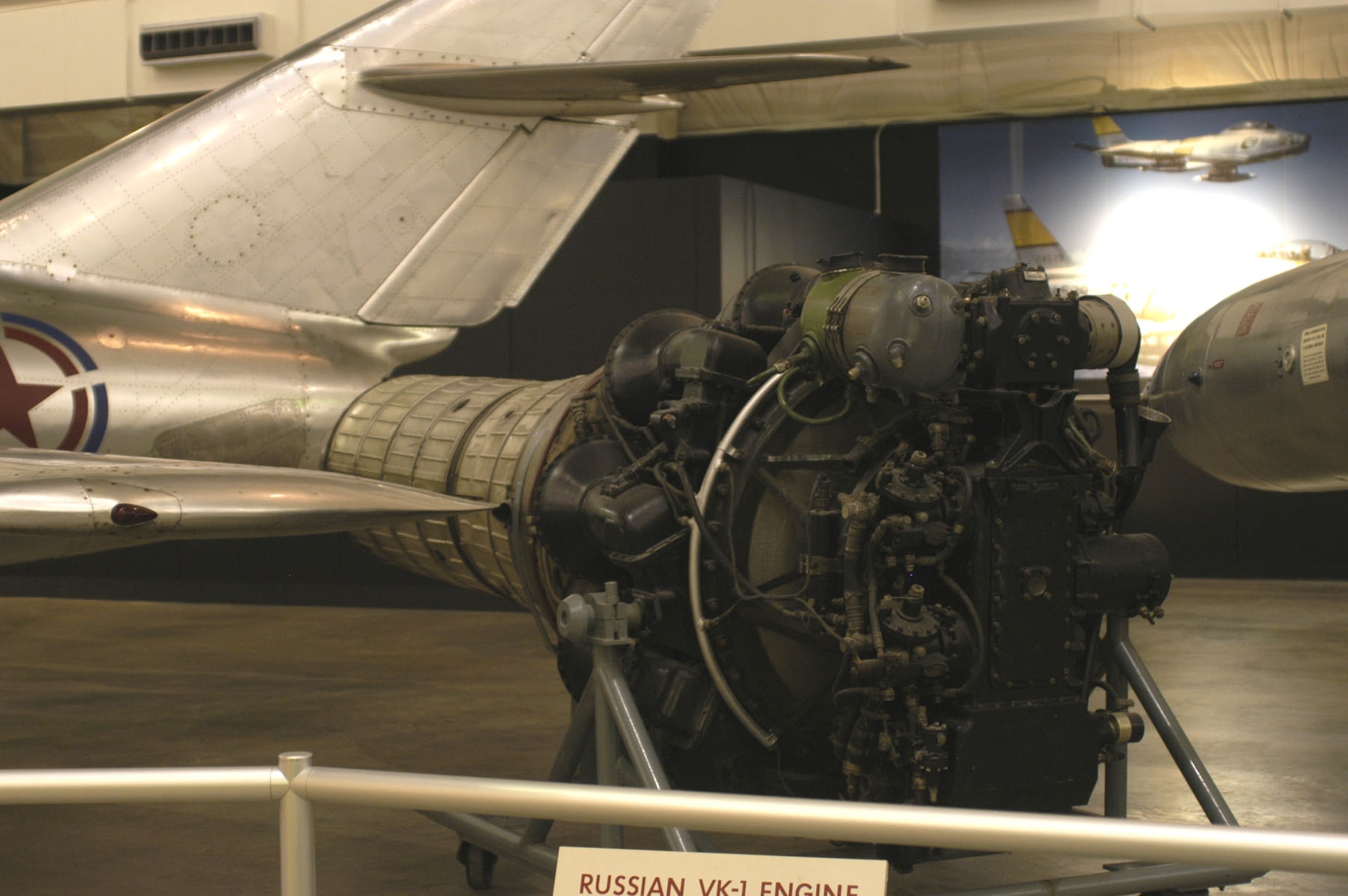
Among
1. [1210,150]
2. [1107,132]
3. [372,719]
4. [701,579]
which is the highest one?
[1107,132]

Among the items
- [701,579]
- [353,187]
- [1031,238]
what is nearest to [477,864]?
[701,579]

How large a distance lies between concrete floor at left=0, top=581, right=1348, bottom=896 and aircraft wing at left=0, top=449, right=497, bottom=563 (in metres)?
1.50

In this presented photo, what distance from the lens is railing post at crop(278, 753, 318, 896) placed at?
2.11m

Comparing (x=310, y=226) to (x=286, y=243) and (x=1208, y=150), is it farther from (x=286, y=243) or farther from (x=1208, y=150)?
Result: (x=1208, y=150)

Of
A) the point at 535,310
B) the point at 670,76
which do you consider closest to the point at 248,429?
the point at 670,76

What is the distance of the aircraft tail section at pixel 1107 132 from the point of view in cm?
1184

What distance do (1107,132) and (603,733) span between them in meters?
9.60

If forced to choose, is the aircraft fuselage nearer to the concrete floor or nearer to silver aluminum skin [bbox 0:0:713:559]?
silver aluminum skin [bbox 0:0:713:559]

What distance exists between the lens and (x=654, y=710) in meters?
3.93

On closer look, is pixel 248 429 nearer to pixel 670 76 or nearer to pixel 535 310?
pixel 670 76

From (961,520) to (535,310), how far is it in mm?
7328

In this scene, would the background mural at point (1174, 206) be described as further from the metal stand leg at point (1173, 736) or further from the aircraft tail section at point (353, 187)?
the metal stand leg at point (1173, 736)

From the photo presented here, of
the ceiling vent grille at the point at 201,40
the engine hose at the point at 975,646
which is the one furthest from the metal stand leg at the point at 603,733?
the ceiling vent grille at the point at 201,40

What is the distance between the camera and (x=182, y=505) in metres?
3.49
